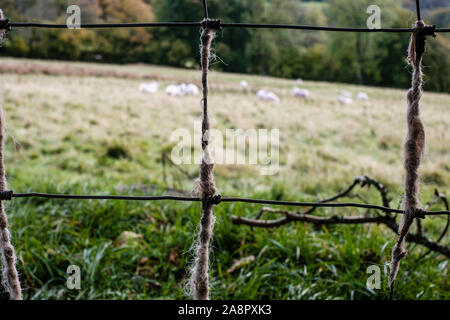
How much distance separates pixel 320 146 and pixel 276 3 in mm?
2428

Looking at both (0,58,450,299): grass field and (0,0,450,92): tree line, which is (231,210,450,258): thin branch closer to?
(0,58,450,299): grass field

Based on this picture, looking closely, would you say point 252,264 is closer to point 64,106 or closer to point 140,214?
point 140,214

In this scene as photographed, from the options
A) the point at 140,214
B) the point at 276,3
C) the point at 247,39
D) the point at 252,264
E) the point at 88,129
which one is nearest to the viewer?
the point at 252,264

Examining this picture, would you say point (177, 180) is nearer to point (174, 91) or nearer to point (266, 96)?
point (174, 91)

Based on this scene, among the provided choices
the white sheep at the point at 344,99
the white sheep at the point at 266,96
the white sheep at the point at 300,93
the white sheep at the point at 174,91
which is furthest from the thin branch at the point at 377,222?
the white sheep at the point at 300,93

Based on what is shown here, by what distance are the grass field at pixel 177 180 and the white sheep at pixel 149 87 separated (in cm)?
7

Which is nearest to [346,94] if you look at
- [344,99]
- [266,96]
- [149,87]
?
[344,99]

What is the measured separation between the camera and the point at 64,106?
4297 mm

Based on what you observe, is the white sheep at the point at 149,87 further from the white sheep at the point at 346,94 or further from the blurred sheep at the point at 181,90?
the white sheep at the point at 346,94

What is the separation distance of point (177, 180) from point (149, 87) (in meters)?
2.57

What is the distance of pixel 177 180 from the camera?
101 inches

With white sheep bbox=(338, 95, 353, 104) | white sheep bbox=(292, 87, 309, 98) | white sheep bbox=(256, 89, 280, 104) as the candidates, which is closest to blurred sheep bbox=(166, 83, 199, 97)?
white sheep bbox=(256, 89, 280, 104)

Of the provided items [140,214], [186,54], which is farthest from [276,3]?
[140,214]

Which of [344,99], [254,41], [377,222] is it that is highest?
[254,41]
